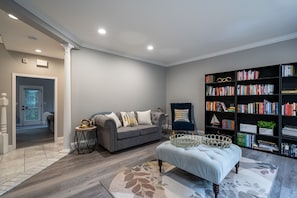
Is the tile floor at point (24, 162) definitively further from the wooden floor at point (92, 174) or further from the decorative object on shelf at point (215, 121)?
the decorative object on shelf at point (215, 121)

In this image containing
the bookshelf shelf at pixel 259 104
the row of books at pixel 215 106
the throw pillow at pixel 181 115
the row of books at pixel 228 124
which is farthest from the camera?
the throw pillow at pixel 181 115

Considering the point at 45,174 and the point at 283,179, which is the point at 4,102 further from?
the point at 283,179

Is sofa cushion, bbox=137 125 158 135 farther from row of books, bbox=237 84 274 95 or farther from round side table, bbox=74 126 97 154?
row of books, bbox=237 84 274 95

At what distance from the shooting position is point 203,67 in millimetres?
4480

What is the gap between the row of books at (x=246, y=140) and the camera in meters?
3.33

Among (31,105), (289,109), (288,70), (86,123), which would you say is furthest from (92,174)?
(31,105)

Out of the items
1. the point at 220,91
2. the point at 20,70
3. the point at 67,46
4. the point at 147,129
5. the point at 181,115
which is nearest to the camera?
the point at 67,46

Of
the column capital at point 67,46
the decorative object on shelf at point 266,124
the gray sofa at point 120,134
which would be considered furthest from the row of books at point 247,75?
the column capital at point 67,46

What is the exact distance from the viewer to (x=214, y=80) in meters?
4.11

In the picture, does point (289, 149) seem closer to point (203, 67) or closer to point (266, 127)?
point (266, 127)

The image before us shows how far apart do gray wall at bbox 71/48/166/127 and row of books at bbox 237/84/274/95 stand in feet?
8.65

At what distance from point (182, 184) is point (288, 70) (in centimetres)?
313

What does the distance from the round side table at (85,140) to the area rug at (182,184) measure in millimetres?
1461

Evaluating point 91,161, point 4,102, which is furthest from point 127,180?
point 4,102
